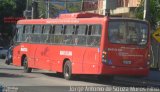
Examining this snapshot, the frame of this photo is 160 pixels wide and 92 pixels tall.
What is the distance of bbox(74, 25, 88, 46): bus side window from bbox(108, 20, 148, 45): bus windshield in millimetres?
1669

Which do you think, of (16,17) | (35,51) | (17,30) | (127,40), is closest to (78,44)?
(127,40)

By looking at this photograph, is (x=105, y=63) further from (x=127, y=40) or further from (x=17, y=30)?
(x=17, y=30)

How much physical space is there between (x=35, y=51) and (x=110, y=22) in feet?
23.3

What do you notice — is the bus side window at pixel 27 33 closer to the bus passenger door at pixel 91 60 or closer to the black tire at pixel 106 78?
the black tire at pixel 106 78

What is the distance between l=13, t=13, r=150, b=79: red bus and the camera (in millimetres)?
22062

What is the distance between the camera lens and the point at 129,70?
22.4 m

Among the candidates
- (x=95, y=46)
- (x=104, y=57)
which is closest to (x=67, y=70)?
(x=95, y=46)

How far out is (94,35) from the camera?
74.5 ft

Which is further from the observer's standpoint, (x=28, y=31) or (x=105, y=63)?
(x=28, y=31)

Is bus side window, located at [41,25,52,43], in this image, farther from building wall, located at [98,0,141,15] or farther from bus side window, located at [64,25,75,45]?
building wall, located at [98,0,141,15]

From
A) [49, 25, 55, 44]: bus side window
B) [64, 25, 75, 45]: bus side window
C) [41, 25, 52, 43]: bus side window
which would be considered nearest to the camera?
[64, 25, 75, 45]: bus side window

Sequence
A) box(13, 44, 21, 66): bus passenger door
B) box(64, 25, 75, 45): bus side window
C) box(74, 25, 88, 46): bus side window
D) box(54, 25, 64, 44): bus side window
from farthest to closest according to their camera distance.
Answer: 1. box(13, 44, 21, 66): bus passenger door
2. box(54, 25, 64, 44): bus side window
3. box(64, 25, 75, 45): bus side window
4. box(74, 25, 88, 46): bus side window

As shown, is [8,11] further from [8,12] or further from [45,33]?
[45,33]

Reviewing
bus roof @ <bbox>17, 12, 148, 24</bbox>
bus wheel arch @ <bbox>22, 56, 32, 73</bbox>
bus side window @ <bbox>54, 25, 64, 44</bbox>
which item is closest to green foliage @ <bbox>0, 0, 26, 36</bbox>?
bus wheel arch @ <bbox>22, 56, 32, 73</bbox>
